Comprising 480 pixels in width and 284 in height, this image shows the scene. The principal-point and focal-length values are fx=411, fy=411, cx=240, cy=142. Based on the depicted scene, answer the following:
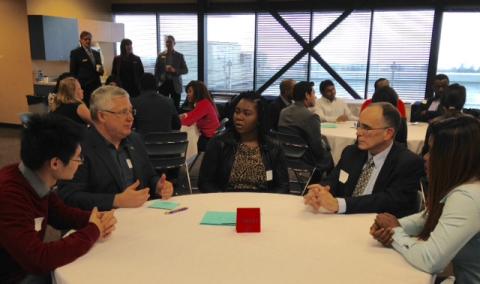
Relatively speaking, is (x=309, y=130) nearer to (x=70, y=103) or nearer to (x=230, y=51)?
(x=70, y=103)

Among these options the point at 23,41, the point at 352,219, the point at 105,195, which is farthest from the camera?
the point at 23,41

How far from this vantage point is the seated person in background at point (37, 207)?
1435 millimetres

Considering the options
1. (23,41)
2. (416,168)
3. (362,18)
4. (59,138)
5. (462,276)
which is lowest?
(462,276)

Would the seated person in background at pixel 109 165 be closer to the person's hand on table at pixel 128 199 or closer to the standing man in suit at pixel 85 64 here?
the person's hand on table at pixel 128 199

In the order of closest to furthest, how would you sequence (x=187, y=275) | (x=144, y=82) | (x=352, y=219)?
(x=187, y=275) → (x=352, y=219) → (x=144, y=82)

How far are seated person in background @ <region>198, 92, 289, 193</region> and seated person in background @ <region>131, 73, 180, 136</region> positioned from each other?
5.60ft

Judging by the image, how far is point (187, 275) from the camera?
1415 mm

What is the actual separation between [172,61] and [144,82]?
4052mm

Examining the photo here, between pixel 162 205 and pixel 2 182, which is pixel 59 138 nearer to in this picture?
pixel 2 182

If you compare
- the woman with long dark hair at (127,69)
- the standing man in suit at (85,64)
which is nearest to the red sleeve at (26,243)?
the standing man in suit at (85,64)

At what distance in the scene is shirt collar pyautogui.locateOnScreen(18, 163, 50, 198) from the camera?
1.56m

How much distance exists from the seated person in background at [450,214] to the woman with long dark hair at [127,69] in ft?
22.3

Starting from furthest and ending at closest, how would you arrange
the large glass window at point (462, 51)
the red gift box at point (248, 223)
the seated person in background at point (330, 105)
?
1. the large glass window at point (462, 51)
2. the seated person in background at point (330, 105)
3. the red gift box at point (248, 223)

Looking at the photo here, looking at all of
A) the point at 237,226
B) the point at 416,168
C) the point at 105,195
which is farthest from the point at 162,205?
the point at 416,168
